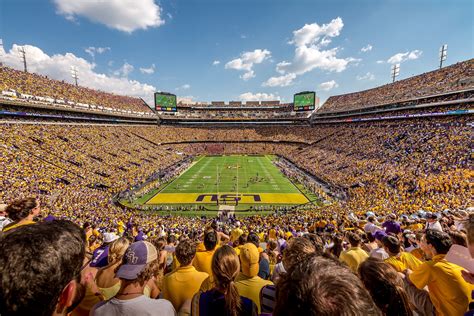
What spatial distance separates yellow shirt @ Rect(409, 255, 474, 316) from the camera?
2.59 meters

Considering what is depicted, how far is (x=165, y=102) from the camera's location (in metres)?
77.1

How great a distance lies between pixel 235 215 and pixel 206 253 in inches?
725

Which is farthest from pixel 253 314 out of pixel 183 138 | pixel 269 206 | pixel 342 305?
pixel 183 138

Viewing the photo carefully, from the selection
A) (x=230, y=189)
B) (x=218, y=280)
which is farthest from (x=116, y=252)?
(x=230, y=189)

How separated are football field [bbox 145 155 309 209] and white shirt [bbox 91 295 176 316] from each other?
901 inches

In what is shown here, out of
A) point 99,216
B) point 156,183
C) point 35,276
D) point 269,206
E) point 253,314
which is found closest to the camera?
point 35,276

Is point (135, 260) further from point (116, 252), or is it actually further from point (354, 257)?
A: point (354, 257)

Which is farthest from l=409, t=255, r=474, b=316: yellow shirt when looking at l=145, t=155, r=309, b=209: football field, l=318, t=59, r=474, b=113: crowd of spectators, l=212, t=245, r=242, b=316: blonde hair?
l=318, t=59, r=474, b=113: crowd of spectators

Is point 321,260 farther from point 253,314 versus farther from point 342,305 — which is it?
point 253,314

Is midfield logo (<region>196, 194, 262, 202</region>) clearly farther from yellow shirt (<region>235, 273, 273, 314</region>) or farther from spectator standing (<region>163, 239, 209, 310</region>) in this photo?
yellow shirt (<region>235, 273, 273, 314</region>)

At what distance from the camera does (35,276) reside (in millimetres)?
1293

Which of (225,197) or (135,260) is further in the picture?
(225,197)

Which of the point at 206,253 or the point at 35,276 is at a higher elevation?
the point at 35,276

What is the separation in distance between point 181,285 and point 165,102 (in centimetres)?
8093
